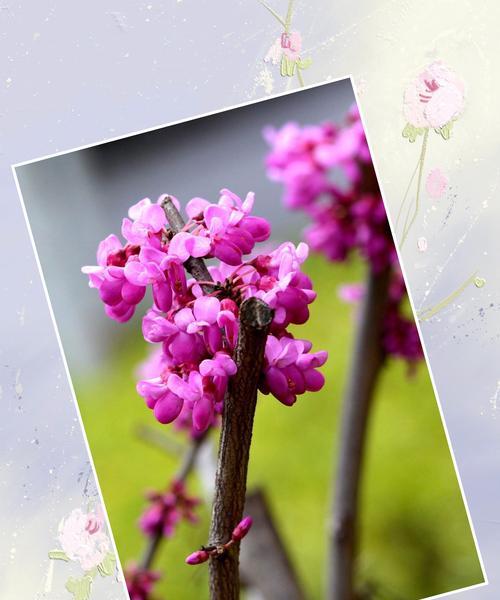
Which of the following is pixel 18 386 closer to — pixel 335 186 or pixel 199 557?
pixel 199 557

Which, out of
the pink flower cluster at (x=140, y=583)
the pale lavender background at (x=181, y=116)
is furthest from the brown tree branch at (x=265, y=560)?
the pale lavender background at (x=181, y=116)

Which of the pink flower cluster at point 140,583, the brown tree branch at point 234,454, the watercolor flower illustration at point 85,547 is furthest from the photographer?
the pink flower cluster at point 140,583

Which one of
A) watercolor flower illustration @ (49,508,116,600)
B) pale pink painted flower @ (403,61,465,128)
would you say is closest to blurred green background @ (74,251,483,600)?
watercolor flower illustration @ (49,508,116,600)

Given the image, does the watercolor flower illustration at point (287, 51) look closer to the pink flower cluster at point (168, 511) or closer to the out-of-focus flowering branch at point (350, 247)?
the out-of-focus flowering branch at point (350, 247)

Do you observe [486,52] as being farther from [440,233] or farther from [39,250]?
[39,250]

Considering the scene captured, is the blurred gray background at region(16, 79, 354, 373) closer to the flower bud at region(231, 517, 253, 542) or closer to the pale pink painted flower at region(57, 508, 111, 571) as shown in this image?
the pale pink painted flower at region(57, 508, 111, 571)

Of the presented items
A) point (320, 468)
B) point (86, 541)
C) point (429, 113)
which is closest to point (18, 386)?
point (86, 541)

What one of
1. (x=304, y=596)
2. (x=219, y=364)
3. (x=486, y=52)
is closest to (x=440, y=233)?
(x=486, y=52)
